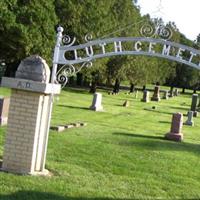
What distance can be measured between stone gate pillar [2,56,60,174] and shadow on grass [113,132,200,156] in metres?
6.35

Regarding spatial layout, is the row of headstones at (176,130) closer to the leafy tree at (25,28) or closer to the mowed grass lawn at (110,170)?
the mowed grass lawn at (110,170)

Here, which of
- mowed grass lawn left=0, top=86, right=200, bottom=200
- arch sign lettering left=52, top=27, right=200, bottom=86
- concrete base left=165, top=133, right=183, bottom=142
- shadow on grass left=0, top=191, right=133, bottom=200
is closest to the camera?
shadow on grass left=0, top=191, right=133, bottom=200

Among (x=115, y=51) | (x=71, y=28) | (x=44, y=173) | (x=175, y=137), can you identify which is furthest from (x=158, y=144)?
(x=71, y=28)

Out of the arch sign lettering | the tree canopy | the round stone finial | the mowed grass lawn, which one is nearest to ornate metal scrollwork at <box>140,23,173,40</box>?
the arch sign lettering

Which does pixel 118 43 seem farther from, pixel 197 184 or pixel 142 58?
pixel 142 58

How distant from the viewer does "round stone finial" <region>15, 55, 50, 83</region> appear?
1030 centimetres

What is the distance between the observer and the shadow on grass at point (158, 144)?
16.5 meters

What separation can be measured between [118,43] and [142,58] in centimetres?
5039

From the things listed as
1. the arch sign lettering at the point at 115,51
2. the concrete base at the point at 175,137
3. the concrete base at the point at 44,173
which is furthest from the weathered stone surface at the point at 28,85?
the concrete base at the point at 175,137

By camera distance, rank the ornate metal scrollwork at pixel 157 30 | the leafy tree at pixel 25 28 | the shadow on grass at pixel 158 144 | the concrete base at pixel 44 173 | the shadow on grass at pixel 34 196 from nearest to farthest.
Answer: the shadow on grass at pixel 34 196 < the concrete base at pixel 44 173 < the ornate metal scrollwork at pixel 157 30 < the shadow on grass at pixel 158 144 < the leafy tree at pixel 25 28

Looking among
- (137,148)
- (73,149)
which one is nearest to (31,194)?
(73,149)

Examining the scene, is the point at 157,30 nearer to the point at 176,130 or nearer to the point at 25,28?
the point at 176,130

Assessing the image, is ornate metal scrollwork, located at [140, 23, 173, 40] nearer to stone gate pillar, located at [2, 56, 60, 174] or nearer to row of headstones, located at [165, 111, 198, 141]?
stone gate pillar, located at [2, 56, 60, 174]

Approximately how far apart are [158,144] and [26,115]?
786 centimetres
